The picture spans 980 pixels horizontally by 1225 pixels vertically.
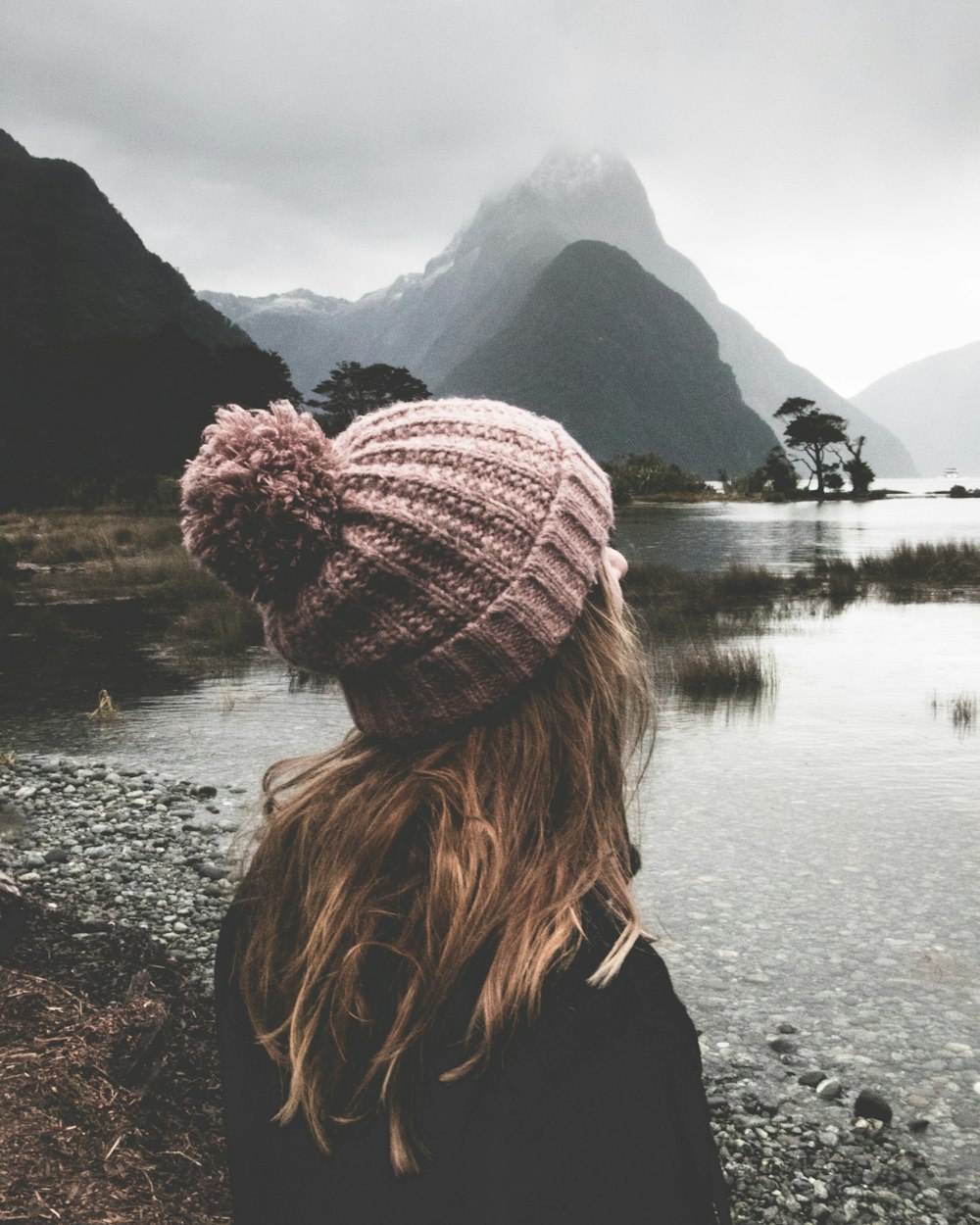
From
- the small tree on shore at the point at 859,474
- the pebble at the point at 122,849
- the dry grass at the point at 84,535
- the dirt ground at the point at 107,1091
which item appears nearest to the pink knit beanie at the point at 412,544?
the dirt ground at the point at 107,1091

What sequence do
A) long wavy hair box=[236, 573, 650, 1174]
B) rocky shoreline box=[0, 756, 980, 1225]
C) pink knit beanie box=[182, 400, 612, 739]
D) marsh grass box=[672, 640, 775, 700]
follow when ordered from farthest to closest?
marsh grass box=[672, 640, 775, 700]
rocky shoreline box=[0, 756, 980, 1225]
pink knit beanie box=[182, 400, 612, 739]
long wavy hair box=[236, 573, 650, 1174]

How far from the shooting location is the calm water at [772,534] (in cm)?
2430

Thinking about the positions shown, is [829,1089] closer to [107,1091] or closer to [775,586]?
[107,1091]

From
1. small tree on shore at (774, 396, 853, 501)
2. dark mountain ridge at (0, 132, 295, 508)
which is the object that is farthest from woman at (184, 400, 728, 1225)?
small tree on shore at (774, 396, 853, 501)

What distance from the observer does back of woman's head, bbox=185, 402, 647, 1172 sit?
3.55ft

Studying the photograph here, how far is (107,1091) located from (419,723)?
2.70m

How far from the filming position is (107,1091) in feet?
10.2

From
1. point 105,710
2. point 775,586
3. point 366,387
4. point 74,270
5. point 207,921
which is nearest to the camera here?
point 207,921

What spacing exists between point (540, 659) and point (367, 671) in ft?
0.78

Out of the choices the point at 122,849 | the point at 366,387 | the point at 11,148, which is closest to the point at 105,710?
the point at 122,849

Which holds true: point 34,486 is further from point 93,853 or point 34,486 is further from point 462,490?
point 462,490

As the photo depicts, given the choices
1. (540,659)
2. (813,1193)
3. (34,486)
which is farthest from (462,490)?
(34,486)

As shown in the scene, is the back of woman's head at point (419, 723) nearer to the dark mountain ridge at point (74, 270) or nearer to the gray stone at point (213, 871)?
the gray stone at point (213, 871)

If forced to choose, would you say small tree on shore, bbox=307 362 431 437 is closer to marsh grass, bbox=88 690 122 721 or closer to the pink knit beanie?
marsh grass, bbox=88 690 122 721
